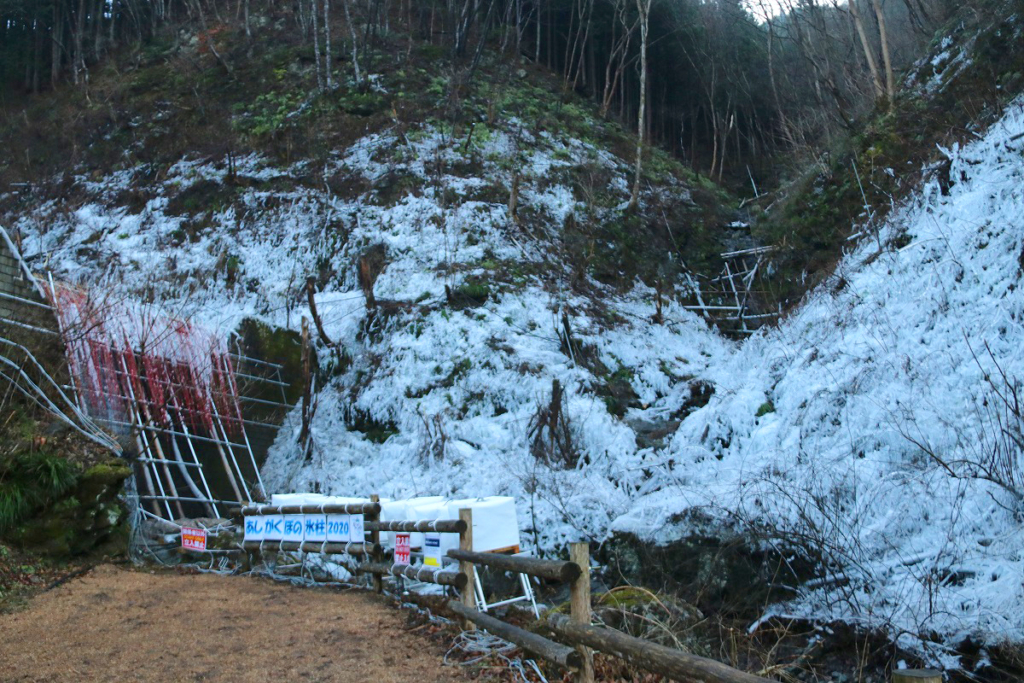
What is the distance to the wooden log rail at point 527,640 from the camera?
5.02 m

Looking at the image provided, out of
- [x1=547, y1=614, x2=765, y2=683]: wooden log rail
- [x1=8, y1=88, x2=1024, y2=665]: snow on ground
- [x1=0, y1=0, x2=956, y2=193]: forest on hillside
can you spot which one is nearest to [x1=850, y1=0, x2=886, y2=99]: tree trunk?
[x1=8, y1=88, x2=1024, y2=665]: snow on ground

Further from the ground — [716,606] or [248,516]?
[248,516]

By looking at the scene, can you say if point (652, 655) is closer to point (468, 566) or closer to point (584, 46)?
point (468, 566)

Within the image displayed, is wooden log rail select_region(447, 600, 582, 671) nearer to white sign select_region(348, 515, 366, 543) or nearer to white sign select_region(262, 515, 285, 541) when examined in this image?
white sign select_region(348, 515, 366, 543)

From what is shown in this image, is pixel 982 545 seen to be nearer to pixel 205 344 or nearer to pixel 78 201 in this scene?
pixel 205 344

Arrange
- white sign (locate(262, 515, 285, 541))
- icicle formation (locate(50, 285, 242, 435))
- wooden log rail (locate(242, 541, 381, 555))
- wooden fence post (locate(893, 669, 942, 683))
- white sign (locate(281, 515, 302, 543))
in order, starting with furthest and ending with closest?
icicle formation (locate(50, 285, 242, 435)), white sign (locate(262, 515, 285, 541)), white sign (locate(281, 515, 302, 543)), wooden log rail (locate(242, 541, 381, 555)), wooden fence post (locate(893, 669, 942, 683))

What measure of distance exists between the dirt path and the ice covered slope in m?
4.12

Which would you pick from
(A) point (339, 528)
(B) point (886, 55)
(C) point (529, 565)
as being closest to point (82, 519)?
(A) point (339, 528)

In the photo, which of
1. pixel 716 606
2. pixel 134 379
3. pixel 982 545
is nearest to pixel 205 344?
pixel 134 379

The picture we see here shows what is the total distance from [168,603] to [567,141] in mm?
18937

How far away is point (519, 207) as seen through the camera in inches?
810

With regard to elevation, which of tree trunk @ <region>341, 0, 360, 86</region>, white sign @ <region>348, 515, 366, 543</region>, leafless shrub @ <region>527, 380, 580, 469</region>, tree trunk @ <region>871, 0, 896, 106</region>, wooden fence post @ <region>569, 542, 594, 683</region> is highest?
tree trunk @ <region>341, 0, 360, 86</region>

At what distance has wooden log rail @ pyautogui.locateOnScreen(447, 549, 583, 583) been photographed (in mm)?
5129

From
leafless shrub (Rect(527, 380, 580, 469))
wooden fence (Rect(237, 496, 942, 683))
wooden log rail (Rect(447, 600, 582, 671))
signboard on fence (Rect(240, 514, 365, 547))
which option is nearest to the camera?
wooden fence (Rect(237, 496, 942, 683))
